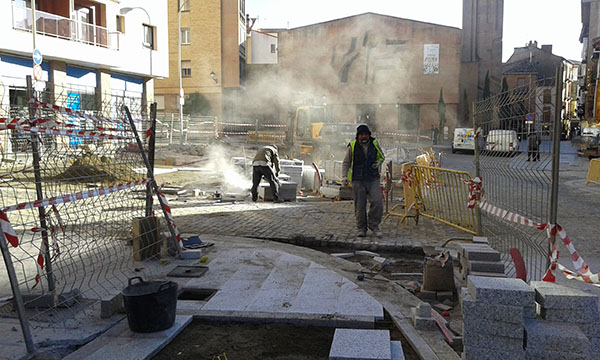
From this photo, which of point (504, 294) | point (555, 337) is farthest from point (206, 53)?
point (555, 337)

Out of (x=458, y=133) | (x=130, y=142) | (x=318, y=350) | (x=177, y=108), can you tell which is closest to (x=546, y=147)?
(x=318, y=350)

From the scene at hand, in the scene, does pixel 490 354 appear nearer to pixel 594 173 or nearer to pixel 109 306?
pixel 109 306

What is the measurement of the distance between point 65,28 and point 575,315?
23861 millimetres

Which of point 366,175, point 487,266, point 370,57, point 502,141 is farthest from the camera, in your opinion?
point 370,57

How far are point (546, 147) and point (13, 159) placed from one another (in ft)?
18.7

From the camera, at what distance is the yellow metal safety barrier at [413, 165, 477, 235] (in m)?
8.56

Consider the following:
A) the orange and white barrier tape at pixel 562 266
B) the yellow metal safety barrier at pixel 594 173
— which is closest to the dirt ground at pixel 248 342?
the orange and white barrier tape at pixel 562 266

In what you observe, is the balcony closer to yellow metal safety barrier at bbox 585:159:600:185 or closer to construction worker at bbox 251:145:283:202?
construction worker at bbox 251:145:283:202

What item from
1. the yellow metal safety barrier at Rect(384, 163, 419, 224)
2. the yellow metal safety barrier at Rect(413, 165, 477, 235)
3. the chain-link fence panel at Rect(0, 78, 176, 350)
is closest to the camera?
the chain-link fence panel at Rect(0, 78, 176, 350)

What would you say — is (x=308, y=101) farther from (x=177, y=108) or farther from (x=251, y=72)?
(x=177, y=108)

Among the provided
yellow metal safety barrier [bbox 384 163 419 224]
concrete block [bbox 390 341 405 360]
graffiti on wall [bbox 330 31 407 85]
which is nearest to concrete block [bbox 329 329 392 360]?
concrete block [bbox 390 341 405 360]

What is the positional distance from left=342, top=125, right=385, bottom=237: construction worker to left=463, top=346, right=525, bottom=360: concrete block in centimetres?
491

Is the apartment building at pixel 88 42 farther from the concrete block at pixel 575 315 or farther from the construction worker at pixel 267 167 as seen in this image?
the concrete block at pixel 575 315

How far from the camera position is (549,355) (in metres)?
3.25
